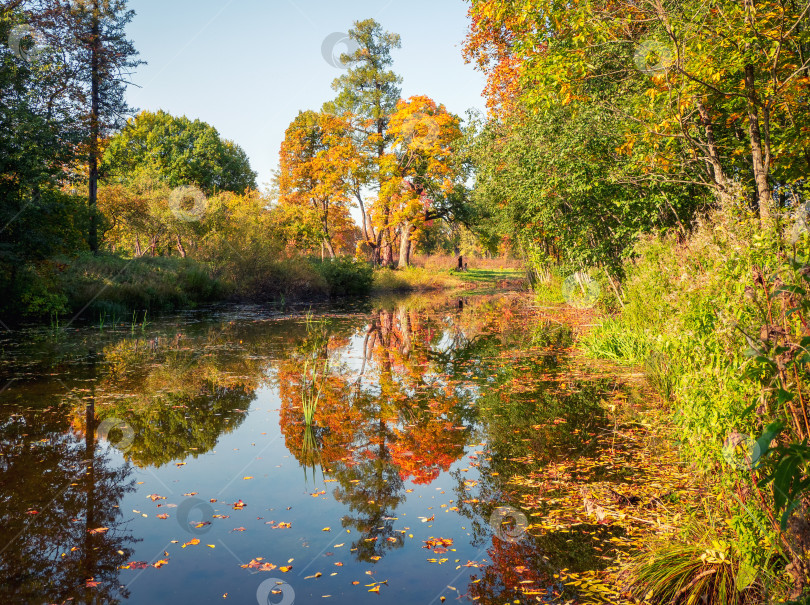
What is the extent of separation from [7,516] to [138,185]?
112 feet

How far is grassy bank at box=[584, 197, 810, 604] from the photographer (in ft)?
8.55

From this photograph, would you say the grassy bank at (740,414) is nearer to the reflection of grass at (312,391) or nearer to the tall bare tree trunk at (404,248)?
the reflection of grass at (312,391)

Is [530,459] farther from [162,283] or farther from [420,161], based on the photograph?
[420,161]

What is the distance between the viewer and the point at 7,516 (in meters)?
4.23

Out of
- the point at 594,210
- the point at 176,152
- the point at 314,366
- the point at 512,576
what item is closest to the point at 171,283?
the point at 314,366

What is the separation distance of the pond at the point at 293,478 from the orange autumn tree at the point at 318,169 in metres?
25.5

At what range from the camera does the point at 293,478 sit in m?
5.16

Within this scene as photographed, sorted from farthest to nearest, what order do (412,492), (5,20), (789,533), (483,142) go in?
1. (483,142)
2. (5,20)
3. (412,492)
4. (789,533)

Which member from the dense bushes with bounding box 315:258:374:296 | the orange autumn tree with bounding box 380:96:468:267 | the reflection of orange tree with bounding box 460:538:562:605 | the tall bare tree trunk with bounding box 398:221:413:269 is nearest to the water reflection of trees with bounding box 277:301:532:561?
the reflection of orange tree with bounding box 460:538:562:605

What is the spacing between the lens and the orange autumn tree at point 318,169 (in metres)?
34.5

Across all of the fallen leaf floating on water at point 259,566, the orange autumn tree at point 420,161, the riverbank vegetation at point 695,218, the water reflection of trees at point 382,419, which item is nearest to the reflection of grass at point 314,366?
the water reflection of trees at point 382,419

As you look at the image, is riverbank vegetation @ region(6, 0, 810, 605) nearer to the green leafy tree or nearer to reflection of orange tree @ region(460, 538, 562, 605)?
reflection of orange tree @ region(460, 538, 562, 605)

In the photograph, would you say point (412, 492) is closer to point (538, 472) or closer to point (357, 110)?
point (538, 472)

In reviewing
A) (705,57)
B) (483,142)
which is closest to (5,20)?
(483,142)
